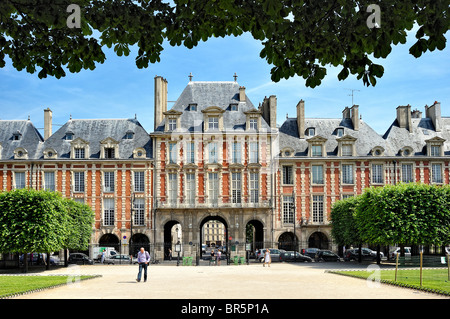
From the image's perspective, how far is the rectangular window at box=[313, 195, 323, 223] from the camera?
149 feet

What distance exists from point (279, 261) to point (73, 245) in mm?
14560

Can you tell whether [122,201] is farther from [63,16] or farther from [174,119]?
[63,16]

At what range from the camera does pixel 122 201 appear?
147ft

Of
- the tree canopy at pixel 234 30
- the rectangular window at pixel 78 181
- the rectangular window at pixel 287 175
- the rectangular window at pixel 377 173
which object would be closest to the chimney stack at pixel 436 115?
the rectangular window at pixel 377 173

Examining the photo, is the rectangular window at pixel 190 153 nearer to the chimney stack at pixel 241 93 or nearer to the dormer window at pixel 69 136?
the chimney stack at pixel 241 93

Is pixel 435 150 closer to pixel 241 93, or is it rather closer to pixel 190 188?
pixel 241 93

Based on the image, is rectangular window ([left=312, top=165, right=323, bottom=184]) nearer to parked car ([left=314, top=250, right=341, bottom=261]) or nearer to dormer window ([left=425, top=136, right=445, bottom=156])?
parked car ([left=314, top=250, right=341, bottom=261])

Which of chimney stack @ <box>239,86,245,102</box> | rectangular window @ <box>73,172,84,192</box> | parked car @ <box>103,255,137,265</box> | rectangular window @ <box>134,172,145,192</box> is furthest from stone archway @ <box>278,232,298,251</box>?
rectangular window @ <box>73,172,84,192</box>

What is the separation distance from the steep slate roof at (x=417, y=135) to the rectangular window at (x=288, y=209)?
10.1m

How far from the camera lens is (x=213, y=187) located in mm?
45031

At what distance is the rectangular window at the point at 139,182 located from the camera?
148ft

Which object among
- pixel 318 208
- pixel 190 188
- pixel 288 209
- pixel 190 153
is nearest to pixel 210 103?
pixel 190 153

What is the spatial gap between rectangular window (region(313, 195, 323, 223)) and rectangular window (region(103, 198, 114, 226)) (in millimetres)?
17048

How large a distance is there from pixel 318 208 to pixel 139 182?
15329 millimetres
